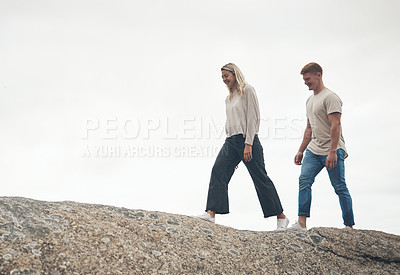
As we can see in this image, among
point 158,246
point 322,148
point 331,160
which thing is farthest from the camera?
point 322,148

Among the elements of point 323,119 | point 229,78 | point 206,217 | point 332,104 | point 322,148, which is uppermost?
point 229,78

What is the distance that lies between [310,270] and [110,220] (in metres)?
2.78

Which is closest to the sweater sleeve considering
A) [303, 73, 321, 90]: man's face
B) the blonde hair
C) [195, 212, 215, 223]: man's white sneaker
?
the blonde hair

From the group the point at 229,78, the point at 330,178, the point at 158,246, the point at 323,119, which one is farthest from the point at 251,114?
the point at 158,246

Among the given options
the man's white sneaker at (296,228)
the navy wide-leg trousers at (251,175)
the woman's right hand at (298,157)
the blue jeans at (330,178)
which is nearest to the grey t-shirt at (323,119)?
the blue jeans at (330,178)

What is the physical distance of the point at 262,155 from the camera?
6.96 metres

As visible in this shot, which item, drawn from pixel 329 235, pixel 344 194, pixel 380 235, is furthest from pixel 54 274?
pixel 380 235

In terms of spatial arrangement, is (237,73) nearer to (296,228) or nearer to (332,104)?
(332,104)

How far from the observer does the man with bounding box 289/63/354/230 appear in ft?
21.8

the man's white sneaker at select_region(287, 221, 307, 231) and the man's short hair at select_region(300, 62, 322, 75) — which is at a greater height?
the man's short hair at select_region(300, 62, 322, 75)

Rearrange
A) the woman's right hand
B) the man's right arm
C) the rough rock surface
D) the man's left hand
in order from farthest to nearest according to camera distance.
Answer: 1. the woman's right hand
2. the man's right arm
3. the man's left hand
4. the rough rock surface

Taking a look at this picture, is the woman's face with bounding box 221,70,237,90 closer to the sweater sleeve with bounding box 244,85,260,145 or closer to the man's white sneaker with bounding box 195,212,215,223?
the sweater sleeve with bounding box 244,85,260,145

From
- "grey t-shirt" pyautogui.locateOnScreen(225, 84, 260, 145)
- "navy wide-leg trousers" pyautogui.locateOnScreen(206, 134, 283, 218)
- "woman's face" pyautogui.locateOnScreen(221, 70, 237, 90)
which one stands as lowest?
"navy wide-leg trousers" pyautogui.locateOnScreen(206, 134, 283, 218)

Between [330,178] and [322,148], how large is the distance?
0.51 metres
